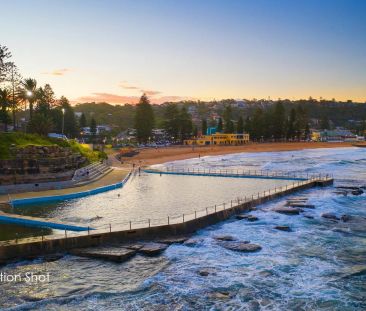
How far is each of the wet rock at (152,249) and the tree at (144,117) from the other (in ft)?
298

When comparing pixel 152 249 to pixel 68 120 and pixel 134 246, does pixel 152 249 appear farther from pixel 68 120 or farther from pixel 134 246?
pixel 68 120

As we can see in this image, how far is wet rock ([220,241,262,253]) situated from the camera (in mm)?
19672

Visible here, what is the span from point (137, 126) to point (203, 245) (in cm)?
9251

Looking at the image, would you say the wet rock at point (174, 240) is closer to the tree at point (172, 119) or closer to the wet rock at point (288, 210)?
the wet rock at point (288, 210)

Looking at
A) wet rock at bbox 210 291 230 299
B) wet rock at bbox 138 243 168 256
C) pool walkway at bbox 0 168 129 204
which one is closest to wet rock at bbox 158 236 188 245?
wet rock at bbox 138 243 168 256

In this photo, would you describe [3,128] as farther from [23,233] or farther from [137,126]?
[137,126]

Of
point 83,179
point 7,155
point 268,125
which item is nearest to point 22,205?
point 7,155

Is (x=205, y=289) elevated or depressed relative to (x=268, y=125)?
depressed

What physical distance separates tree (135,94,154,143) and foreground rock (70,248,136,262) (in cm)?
9142

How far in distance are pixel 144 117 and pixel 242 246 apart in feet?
301

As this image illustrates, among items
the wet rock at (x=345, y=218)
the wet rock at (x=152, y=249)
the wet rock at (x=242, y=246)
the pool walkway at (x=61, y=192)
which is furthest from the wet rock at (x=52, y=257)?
the wet rock at (x=345, y=218)

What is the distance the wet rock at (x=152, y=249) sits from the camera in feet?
62.1

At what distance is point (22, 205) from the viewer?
29234 mm

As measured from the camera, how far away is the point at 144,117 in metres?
109
